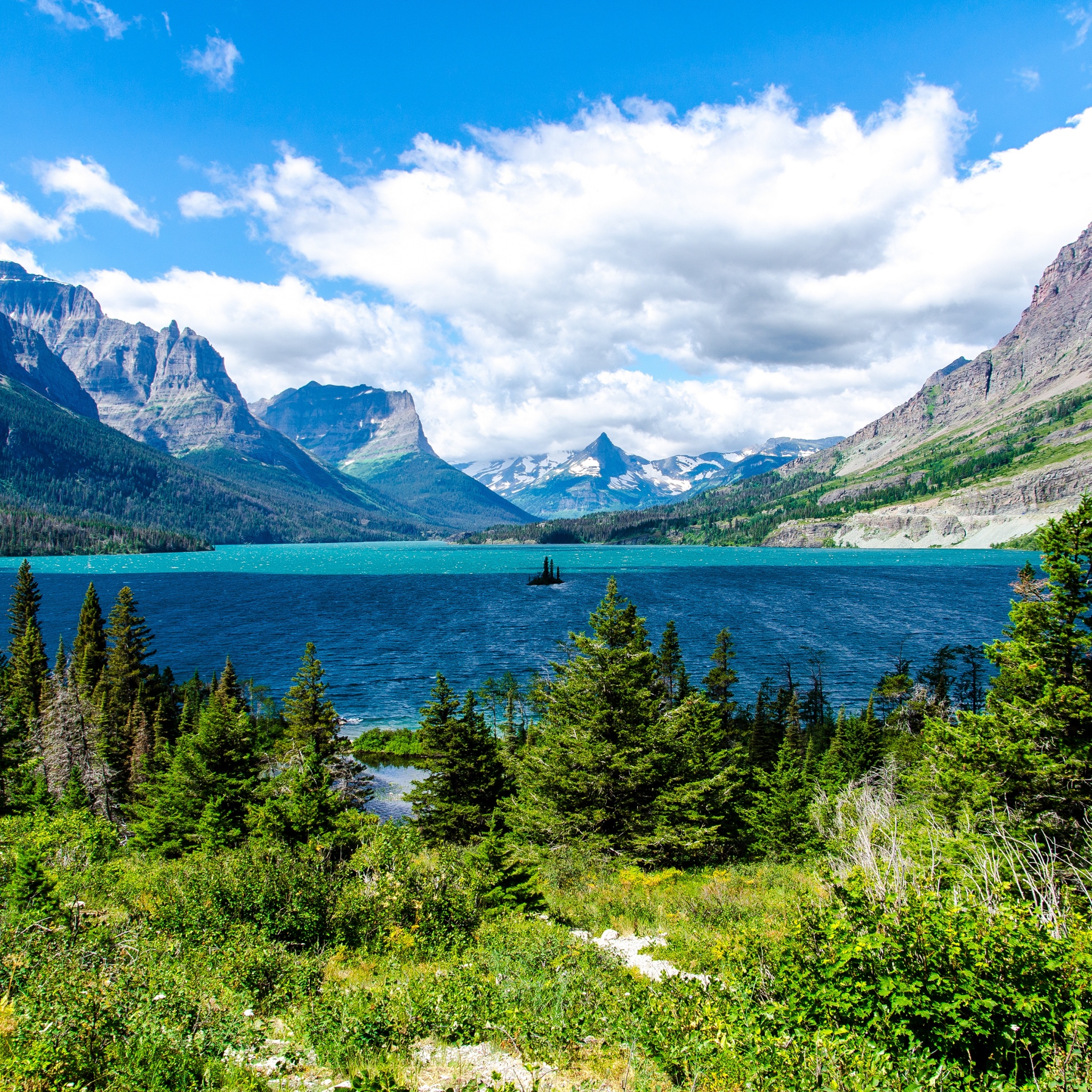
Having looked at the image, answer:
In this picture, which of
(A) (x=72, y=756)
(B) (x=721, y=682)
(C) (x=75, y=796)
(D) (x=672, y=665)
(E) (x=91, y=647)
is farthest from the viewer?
(E) (x=91, y=647)

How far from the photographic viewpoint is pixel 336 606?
144250 mm

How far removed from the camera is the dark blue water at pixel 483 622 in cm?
8562

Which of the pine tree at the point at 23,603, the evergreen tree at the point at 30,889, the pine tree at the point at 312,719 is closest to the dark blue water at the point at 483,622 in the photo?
the pine tree at the point at 23,603

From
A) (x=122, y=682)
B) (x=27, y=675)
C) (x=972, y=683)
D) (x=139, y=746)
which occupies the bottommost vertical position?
(x=972, y=683)

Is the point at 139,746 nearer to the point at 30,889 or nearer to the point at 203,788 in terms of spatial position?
the point at 203,788

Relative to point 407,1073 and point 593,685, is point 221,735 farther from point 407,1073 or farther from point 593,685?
point 407,1073

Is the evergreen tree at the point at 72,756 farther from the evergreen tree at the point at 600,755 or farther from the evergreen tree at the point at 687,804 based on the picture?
the evergreen tree at the point at 687,804

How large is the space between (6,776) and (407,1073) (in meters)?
47.7

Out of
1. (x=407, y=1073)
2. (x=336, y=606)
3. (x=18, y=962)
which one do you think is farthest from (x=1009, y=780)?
(x=336, y=606)

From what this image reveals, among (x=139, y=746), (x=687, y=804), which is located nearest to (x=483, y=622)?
(x=139, y=746)

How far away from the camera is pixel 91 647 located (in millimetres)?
62781

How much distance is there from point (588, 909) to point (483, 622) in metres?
109

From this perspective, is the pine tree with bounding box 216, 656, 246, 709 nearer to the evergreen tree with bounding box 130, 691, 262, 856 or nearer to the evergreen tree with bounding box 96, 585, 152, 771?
the evergreen tree with bounding box 96, 585, 152, 771

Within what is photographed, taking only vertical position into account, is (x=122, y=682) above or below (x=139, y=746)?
above
